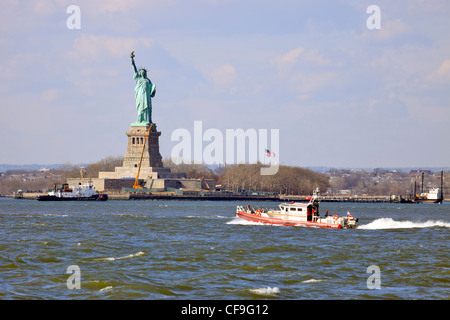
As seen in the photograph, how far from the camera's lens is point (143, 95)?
17750 centimetres

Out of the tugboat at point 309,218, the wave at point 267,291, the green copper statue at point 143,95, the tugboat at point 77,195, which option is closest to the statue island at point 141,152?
the green copper statue at point 143,95

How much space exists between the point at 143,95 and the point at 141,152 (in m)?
12.8

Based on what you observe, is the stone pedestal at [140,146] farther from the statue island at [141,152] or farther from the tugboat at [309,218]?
the tugboat at [309,218]

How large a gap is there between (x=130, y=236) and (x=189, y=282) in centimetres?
2538

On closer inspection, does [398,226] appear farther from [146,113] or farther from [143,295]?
[146,113]

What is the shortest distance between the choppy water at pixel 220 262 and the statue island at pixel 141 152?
343 ft

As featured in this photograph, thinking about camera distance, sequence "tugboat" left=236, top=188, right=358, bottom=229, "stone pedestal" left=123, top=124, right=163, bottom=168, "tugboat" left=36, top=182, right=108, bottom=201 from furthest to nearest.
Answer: "stone pedestal" left=123, top=124, right=163, bottom=168
"tugboat" left=36, top=182, right=108, bottom=201
"tugboat" left=236, top=188, right=358, bottom=229

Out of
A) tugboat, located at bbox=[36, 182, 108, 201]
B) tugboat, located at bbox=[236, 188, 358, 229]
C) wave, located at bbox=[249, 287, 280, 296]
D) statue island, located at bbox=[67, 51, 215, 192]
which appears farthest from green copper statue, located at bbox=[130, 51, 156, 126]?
wave, located at bbox=[249, 287, 280, 296]

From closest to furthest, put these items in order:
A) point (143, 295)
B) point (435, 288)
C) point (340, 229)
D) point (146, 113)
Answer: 1. point (143, 295)
2. point (435, 288)
3. point (340, 229)
4. point (146, 113)

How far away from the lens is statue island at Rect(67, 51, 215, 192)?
17700 centimetres

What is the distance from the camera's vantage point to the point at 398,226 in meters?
78.2

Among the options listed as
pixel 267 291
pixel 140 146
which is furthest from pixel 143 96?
pixel 267 291

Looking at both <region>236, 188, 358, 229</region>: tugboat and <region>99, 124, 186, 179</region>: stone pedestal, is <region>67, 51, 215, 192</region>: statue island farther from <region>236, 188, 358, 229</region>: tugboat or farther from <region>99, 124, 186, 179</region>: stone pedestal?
<region>236, 188, 358, 229</region>: tugboat
